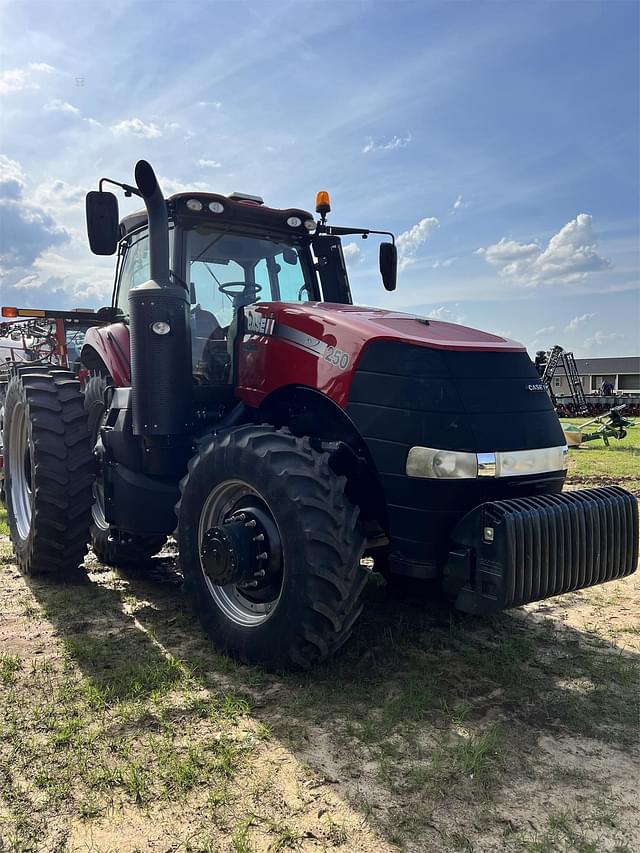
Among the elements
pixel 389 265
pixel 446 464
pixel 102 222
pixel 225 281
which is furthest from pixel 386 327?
pixel 102 222

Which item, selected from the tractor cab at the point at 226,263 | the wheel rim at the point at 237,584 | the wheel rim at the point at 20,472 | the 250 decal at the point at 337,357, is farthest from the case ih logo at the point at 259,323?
the wheel rim at the point at 20,472

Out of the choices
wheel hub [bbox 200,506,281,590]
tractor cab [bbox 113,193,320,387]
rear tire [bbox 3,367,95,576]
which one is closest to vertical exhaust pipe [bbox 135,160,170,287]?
tractor cab [bbox 113,193,320,387]

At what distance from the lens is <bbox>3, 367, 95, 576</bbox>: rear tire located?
4438 millimetres

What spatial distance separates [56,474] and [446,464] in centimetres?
273

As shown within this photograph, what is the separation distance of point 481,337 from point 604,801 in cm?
221

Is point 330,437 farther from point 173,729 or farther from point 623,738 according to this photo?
point 623,738

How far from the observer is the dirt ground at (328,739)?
85.0 inches

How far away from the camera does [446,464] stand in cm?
301

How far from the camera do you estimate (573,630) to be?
4027 mm

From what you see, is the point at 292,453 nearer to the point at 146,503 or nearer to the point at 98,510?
the point at 146,503

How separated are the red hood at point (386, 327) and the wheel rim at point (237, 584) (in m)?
0.92

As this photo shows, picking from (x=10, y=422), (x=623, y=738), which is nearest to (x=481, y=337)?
(x=623, y=738)

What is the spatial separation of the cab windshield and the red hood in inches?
22.4

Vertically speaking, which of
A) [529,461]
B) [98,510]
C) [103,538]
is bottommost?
[103,538]
